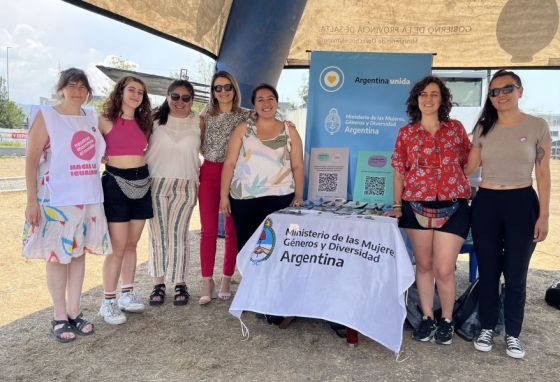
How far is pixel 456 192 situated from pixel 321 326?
1.26 meters

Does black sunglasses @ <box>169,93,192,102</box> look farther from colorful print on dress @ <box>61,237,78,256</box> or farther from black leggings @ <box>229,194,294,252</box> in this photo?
colorful print on dress @ <box>61,237,78,256</box>

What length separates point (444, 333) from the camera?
9.28 feet

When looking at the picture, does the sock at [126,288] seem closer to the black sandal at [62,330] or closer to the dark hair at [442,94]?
the black sandal at [62,330]

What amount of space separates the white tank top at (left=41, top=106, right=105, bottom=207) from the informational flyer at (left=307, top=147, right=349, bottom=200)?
5.50 feet

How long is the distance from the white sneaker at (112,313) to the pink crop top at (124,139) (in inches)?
40.6

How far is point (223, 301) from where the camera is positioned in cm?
356

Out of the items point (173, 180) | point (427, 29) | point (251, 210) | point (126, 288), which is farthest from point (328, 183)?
point (427, 29)

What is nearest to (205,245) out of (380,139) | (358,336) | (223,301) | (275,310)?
(223,301)

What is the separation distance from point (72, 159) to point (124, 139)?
1.27 ft

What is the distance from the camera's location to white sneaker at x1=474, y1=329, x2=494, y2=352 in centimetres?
273

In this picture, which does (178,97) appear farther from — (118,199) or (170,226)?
(170,226)

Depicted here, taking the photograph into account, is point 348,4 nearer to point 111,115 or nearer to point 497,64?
point 497,64

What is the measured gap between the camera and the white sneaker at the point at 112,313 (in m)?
3.05

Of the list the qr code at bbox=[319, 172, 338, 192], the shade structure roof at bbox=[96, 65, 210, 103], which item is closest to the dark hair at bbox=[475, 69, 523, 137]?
the qr code at bbox=[319, 172, 338, 192]
